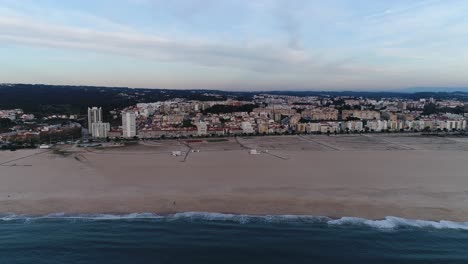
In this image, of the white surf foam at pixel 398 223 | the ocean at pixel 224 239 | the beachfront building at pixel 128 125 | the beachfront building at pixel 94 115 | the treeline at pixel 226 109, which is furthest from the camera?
the treeline at pixel 226 109

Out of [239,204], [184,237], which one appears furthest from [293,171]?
[184,237]

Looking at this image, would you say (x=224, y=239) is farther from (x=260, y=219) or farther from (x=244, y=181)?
(x=244, y=181)

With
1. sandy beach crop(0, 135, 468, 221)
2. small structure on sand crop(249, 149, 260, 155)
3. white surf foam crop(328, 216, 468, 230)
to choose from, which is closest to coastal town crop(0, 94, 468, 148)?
sandy beach crop(0, 135, 468, 221)

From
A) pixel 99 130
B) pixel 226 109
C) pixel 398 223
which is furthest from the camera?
pixel 226 109

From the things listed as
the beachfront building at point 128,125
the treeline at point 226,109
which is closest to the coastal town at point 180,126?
the beachfront building at point 128,125

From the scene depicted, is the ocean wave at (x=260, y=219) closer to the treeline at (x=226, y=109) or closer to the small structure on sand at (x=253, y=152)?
the small structure on sand at (x=253, y=152)

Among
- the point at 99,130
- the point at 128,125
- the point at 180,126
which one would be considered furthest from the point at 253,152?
the point at 180,126
